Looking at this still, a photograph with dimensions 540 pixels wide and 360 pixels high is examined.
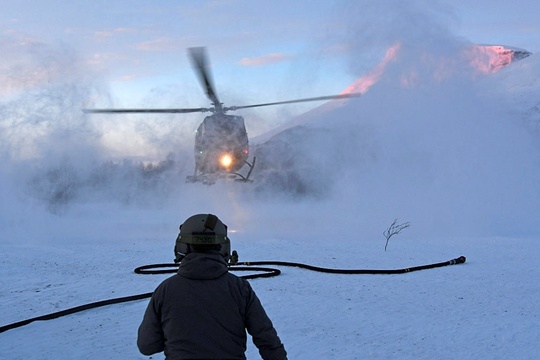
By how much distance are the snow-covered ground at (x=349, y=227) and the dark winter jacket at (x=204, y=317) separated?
455 centimetres

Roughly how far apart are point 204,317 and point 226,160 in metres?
18.5

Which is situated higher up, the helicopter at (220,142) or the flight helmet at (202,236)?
the helicopter at (220,142)

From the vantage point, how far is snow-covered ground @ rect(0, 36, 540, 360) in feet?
29.4

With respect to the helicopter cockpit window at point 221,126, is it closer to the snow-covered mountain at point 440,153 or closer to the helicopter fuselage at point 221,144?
the helicopter fuselage at point 221,144

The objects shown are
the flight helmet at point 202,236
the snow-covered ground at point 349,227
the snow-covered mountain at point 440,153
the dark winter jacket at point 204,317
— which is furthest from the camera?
the snow-covered mountain at point 440,153

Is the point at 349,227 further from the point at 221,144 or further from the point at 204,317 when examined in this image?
the point at 204,317

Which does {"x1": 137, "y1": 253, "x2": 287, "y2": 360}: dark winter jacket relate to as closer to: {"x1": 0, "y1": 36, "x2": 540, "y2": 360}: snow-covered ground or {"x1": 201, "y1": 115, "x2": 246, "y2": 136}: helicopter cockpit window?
{"x1": 0, "y1": 36, "x2": 540, "y2": 360}: snow-covered ground

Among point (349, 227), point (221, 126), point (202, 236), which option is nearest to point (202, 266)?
point (202, 236)

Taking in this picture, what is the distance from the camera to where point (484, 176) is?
155 ft

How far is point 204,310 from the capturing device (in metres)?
3.26

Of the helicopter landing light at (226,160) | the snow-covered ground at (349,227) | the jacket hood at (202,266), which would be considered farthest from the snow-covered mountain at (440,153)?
the jacket hood at (202,266)

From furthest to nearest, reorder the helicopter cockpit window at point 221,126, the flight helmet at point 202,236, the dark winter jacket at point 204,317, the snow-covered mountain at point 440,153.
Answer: the snow-covered mountain at point 440,153 → the helicopter cockpit window at point 221,126 → the flight helmet at point 202,236 → the dark winter jacket at point 204,317

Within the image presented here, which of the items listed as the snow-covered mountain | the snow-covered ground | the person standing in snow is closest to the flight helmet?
the person standing in snow

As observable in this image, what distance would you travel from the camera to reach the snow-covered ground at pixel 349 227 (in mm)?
8969
